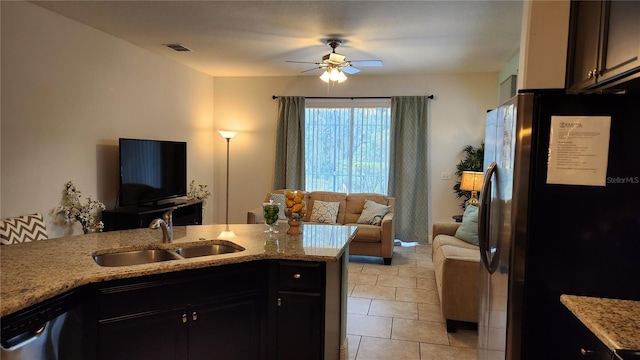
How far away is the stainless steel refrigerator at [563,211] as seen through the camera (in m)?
1.73

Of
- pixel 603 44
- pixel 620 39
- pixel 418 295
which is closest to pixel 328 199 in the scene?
pixel 418 295

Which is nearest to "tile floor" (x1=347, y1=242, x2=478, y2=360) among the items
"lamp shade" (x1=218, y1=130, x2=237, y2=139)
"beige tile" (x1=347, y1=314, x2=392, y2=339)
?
"beige tile" (x1=347, y1=314, x2=392, y2=339)

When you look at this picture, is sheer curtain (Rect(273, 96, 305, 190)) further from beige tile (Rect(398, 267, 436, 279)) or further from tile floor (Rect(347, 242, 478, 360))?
beige tile (Rect(398, 267, 436, 279))

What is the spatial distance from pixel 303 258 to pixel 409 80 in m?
5.01

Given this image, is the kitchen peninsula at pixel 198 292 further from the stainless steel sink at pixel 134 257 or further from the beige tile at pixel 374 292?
the beige tile at pixel 374 292

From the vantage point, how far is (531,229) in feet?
6.00

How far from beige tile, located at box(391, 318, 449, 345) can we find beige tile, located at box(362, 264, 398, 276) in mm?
1357

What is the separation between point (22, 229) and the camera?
3.30 m

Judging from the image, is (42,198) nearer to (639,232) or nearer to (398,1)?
(398,1)

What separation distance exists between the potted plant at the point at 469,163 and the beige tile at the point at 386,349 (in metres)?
3.64

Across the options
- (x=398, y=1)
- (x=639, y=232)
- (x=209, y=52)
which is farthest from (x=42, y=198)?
(x=639, y=232)

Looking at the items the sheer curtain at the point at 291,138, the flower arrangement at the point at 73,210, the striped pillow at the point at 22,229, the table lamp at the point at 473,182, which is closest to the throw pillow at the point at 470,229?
the table lamp at the point at 473,182

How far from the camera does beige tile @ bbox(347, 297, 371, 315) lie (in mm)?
3723

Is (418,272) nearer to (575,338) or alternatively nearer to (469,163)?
(469,163)
